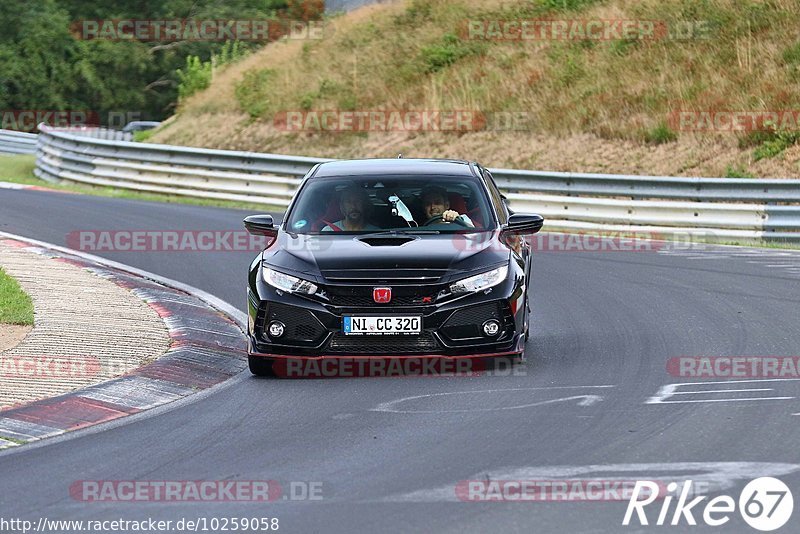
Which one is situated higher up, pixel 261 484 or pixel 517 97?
pixel 517 97

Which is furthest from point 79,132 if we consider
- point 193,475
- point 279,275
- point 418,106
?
point 193,475

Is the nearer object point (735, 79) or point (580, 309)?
point (580, 309)

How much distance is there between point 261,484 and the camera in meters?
7.04

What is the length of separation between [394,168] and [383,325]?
7.41 feet

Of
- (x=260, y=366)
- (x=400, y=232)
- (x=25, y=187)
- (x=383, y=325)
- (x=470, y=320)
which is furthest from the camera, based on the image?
(x=25, y=187)

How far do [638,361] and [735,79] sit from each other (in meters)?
19.4

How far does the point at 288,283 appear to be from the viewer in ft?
33.7

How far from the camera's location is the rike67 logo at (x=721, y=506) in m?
6.19

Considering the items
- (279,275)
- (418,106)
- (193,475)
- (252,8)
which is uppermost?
(252,8)

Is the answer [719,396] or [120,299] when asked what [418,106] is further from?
[719,396]
